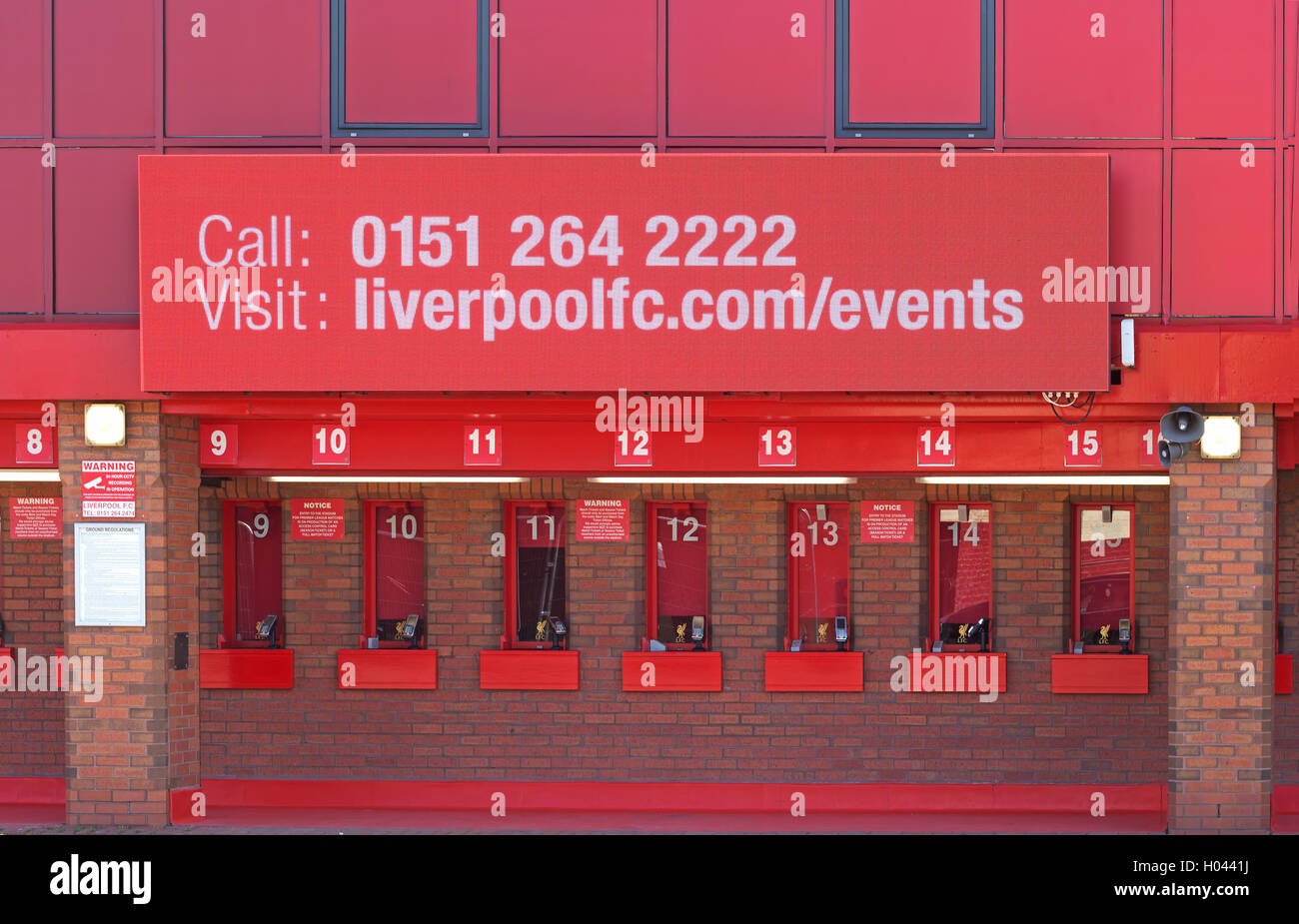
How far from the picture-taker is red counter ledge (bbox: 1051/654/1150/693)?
11258 mm

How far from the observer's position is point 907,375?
370 inches

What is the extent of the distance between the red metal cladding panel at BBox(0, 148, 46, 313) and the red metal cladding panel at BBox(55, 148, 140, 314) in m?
0.17

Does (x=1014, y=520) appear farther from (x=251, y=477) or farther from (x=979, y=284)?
(x=251, y=477)

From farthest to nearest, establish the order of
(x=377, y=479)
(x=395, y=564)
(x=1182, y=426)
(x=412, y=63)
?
(x=395, y=564) → (x=377, y=479) → (x=412, y=63) → (x=1182, y=426)

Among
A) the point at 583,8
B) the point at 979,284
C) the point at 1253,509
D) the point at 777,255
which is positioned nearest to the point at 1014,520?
the point at 1253,509

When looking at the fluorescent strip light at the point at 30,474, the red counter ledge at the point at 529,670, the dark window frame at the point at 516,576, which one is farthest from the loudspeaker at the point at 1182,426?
the fluorescent strip light at the point at 30,474

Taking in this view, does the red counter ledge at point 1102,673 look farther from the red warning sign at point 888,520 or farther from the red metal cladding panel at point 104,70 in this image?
the red metal cladding panel at point 104,70

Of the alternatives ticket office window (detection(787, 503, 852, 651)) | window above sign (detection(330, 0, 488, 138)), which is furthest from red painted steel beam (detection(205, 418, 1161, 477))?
window above sign (detection(330, 0, 488, 138))

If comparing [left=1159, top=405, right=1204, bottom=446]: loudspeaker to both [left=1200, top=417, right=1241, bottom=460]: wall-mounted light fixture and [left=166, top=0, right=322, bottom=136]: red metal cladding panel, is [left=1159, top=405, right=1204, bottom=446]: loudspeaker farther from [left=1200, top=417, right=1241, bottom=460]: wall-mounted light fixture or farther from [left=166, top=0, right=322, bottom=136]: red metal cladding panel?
[left=166, top=0, right=322, bottom=136]: red metal cladding panel

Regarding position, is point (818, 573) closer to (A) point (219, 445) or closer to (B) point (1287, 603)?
(B) point (1287, 603)

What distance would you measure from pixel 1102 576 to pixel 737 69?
5.64 metres

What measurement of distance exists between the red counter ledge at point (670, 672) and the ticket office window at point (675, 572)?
16 cm

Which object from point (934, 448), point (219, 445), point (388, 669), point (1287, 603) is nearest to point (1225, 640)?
point (1287, 603)

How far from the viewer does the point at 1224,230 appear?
32.0ft
